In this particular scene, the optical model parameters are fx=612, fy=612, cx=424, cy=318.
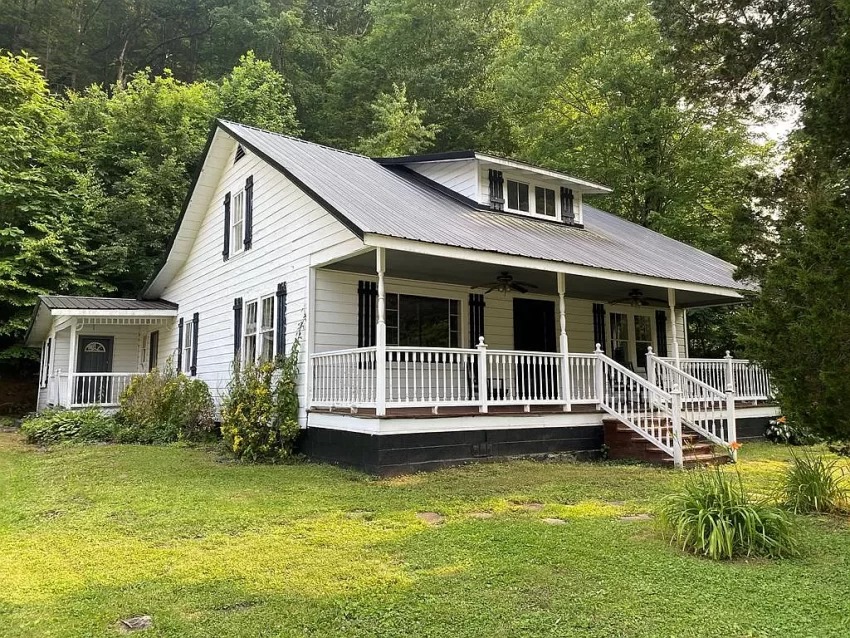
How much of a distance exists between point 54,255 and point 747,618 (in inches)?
960

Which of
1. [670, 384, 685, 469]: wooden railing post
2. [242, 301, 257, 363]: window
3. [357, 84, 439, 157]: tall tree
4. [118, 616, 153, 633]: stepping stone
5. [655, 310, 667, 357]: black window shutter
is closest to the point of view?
[118, 616, 153, 633]: stepping stone

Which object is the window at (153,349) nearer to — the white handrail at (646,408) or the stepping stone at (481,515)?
the white handrail at (646,408)

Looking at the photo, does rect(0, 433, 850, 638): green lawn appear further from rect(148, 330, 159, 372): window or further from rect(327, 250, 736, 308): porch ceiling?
rect(148, 330, 159, 372): window

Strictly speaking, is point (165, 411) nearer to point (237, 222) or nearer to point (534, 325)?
point (237, 222)

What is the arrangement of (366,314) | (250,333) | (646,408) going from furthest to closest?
1. (250,333)
2. (366,314)
3. (646,408)

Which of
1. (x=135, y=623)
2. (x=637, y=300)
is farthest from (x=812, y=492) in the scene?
(x=637, y=300)

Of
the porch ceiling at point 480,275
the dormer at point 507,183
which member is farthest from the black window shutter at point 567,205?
the porch ceiling at point 480,275

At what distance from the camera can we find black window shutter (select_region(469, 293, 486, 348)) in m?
12.8

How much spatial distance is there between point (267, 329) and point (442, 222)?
4303 mm

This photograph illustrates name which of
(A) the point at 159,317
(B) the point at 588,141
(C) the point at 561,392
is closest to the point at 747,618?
(C) the point at 561,392

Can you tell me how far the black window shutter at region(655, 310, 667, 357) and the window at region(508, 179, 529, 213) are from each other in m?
5.34

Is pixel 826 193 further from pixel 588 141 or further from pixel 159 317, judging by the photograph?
pixel 588 141

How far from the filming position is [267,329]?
12.3 meters

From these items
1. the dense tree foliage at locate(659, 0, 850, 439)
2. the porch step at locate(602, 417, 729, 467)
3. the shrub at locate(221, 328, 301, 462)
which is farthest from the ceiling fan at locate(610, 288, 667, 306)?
the shrub at locate(221, 328, 301, 462)
